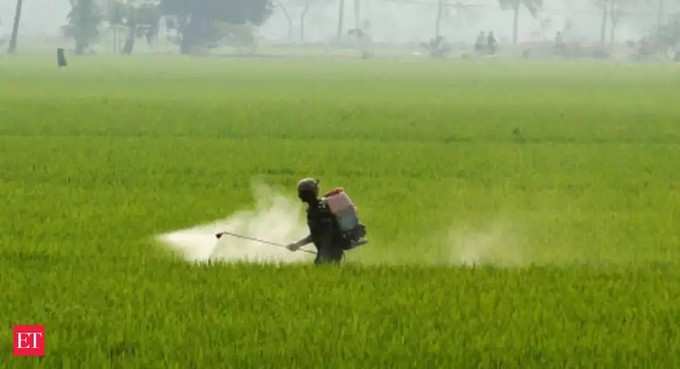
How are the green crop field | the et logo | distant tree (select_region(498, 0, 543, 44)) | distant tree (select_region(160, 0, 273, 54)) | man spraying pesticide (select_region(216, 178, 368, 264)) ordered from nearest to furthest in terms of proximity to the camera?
the et logo
the green crop field
man spraying pesticide (select_region(216, 178, 368, 264))
distant tree (select_region(160, 0, 273, 54))
distant tree (select_region(498, 0, 543, 44))

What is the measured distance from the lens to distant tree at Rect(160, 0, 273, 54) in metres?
131

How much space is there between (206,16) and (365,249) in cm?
12097

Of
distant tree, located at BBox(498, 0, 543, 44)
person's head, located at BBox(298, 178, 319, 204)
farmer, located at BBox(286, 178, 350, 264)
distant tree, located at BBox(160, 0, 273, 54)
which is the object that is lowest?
distant tree, located at BBox(498, 0, 543, 44)

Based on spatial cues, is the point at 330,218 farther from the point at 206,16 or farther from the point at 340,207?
the point at 206,16

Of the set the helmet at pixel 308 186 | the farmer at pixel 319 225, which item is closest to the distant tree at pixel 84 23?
the farmer at pixel 319 225

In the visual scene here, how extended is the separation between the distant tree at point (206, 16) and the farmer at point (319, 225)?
12233 centimetres

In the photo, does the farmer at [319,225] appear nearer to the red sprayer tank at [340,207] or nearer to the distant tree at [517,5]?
the red sprayer tank at [340,207]

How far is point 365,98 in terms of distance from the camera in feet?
156

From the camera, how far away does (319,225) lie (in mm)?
A: 9750

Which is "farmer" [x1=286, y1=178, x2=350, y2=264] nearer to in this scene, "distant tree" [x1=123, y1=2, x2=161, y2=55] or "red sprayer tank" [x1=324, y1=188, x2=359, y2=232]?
"red sprayer tank" [x1=324, y1=188, x2=359, y2=232]

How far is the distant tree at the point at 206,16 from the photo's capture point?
431 ft

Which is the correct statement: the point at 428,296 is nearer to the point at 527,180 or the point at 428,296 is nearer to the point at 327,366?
the point at 327,366

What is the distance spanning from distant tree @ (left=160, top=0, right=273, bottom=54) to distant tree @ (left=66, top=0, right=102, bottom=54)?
8.10m

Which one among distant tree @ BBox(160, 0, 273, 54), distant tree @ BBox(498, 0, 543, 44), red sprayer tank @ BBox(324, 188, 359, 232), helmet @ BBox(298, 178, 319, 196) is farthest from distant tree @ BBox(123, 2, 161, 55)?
helmet @ BBox(298, 178, 319, 196)
